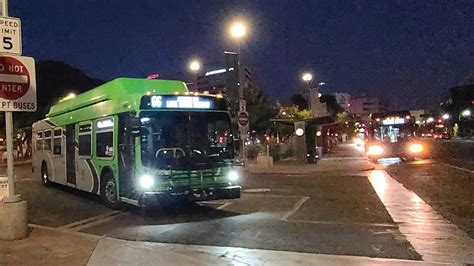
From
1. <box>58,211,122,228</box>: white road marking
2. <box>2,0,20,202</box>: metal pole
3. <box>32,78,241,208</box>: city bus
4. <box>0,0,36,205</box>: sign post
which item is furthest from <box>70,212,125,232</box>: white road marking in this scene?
<box>0,0,36,205</box>: sign post

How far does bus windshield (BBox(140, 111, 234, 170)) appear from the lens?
1327 centimetres

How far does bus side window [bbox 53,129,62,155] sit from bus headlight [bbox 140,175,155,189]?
26.8 feet

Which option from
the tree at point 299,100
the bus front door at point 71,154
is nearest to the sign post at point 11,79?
the bus front door at point 71,154

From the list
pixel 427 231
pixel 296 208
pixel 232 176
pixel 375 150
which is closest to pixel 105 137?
pixel 232 176

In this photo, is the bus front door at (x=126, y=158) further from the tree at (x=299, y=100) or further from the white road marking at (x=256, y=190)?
the tree at (x=299, y=100)

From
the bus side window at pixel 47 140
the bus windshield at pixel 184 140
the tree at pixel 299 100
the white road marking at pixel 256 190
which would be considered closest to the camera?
the bus windshield at pixel 184 140

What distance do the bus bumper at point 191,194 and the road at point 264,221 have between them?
0.45 meters

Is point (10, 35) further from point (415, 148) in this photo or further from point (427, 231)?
point (415, 148)

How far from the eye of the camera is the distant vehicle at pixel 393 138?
41500 millimetres

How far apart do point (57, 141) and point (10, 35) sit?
11087mm

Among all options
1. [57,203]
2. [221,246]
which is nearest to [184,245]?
[221,246]

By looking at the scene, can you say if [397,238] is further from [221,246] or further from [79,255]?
[79,255]

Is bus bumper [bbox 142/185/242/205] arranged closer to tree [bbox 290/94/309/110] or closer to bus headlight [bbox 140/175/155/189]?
bus headlight [bbox 140/175/155/189]

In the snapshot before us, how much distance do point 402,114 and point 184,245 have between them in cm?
3988
